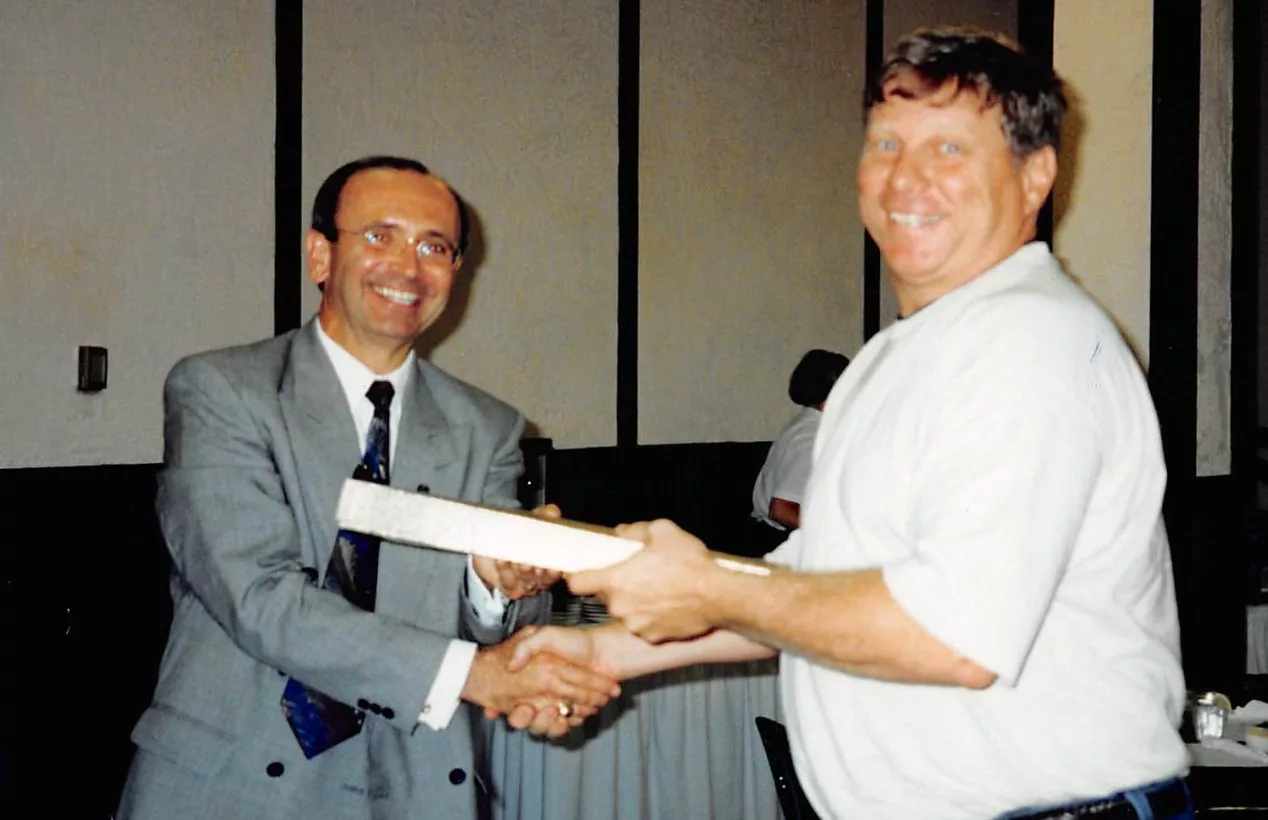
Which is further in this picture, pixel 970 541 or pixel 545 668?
pixel 545 668

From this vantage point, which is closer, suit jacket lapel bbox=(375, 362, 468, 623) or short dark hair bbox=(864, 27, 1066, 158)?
short dark hair bbox=(864, 27, 1066, 158)

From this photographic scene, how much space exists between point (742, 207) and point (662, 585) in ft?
16.0

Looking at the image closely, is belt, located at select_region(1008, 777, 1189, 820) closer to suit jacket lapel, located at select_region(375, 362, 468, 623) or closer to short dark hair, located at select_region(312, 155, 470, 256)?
suit jacket lapel, located at select_region(375, 362, 468, 623)

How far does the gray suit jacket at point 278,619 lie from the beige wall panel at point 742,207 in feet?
12.1

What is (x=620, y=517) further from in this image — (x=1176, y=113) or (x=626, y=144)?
(x=1176, y=113)

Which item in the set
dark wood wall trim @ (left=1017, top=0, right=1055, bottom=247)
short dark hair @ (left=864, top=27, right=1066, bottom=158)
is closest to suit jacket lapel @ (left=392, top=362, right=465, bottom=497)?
short dark hair @ (left=864, top=27, right=1066, bottom=158)

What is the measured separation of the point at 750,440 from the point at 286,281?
2.67 meters

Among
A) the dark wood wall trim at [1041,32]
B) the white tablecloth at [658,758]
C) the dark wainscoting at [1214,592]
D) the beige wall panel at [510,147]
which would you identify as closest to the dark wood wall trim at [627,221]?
the beige wall panel at [510,147]

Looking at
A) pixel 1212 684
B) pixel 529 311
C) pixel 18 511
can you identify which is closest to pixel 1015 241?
pixel 1212 684

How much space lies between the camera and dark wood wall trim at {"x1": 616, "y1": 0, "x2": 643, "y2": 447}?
5547 mm

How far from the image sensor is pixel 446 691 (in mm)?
1916

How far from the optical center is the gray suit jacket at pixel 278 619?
1.85 meters

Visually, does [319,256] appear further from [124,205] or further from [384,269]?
[124,205]

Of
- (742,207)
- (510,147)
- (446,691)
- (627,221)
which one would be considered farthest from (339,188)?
(742,207)
